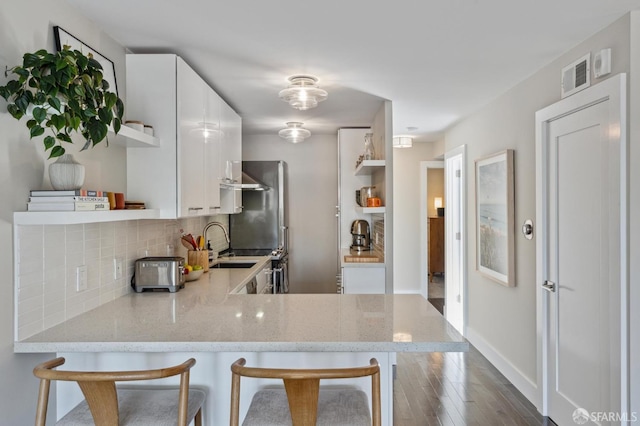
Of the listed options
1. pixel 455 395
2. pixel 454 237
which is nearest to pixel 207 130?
pixel 455 395

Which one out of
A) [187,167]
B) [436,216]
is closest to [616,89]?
[187,167]

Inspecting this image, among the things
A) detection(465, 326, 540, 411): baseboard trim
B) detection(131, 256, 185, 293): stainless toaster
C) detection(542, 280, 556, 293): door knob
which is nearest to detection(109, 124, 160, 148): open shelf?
detection(131, 256, 185, 293): stainless toaster

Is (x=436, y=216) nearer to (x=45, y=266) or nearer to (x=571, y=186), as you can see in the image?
(x=571, y=186)

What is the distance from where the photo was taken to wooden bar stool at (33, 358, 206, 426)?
128cm

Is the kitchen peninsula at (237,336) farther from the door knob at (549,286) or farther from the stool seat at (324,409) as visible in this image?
the door knob at (549,286)

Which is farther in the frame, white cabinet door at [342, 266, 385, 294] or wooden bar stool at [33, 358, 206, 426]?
white cabinet door at [342, 266, 385, 294]

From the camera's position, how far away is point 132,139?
2066 millimetres

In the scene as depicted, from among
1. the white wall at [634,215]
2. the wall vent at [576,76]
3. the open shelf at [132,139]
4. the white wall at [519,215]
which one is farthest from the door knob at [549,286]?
the open shelf at [132,139]

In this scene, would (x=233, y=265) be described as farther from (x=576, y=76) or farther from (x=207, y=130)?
(x=576, y=76)

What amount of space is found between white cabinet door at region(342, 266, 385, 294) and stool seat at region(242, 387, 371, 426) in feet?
6.51

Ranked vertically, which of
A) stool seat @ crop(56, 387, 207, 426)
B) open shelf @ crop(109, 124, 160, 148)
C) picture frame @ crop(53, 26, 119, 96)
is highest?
picture frame @ crop(53, 26, 119, 96)

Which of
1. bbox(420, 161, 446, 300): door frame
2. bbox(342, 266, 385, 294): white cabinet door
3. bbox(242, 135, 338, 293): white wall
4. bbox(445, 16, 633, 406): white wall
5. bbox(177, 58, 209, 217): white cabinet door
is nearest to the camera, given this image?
bbox(177, 58, 209, 217): white cabinet door

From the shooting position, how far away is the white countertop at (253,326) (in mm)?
1590

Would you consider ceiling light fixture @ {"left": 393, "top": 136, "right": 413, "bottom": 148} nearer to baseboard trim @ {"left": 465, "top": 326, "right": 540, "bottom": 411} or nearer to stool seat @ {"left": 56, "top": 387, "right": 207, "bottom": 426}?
baseboard trim @ {"left": 465, "top": 326, "right": 540, "bottom": 411}
